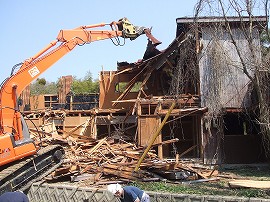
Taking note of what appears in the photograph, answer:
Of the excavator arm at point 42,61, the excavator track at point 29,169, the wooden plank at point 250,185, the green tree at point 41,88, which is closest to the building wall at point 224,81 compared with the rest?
the excavator arm at point 42,61

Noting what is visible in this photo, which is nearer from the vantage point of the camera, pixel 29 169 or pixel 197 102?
pixel 29 169

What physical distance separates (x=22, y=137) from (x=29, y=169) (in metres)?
1.06

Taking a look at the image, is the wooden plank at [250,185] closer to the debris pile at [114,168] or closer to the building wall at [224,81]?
the debris pile at [114,168]

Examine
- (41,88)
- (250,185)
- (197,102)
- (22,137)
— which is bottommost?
(250,185)

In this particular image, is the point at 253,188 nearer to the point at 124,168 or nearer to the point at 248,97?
the point at 124,168

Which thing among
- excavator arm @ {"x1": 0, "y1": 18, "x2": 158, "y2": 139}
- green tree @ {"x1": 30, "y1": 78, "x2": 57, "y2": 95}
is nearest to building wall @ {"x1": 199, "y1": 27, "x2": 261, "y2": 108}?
excavator arm @ {"x1": 0, "y1": 18, "x2": 158, "y2": 139}

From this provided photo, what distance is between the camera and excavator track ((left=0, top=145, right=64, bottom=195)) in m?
10.5

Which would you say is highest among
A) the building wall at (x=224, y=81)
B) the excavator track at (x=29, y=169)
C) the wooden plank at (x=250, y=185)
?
the building wall at (x=224, y=81)

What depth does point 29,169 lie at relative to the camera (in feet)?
37.7

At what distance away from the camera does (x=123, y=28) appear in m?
16.9

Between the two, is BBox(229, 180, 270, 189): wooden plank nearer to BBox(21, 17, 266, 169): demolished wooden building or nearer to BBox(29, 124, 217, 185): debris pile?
BBox(29, 124, 217, 185): debris pile

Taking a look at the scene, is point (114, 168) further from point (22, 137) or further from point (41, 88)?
point (41, 88)

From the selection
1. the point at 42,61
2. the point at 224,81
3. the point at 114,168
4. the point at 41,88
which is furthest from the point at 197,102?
the point at 41,88

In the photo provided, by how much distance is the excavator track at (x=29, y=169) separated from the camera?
34.5 ft
